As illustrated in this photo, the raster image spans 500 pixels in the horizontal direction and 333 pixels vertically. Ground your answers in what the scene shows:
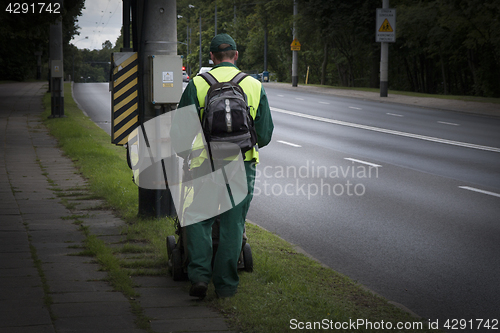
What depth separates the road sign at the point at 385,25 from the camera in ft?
106

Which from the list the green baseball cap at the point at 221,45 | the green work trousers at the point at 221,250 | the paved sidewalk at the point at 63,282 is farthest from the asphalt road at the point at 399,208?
the green baseball cap at the point at 221,45

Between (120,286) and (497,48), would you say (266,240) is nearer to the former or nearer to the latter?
(120,286)

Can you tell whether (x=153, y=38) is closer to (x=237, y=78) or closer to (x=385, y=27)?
(x=237, y=78)

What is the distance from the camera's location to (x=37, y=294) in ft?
15.1

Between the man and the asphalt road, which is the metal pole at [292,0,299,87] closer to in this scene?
the asphalt road

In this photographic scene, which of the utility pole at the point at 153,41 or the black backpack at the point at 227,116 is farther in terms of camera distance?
the utility pole at the point at 153,41

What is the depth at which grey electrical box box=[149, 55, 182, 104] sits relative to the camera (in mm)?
6512

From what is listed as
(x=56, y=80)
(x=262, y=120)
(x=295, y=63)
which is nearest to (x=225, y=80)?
(x=262, y=120)

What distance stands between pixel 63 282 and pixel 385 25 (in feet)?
97.7

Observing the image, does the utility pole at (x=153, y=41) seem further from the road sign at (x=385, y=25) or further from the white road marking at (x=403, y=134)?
the road sign at (x=385, y=25)

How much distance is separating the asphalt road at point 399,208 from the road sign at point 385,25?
1501 cm

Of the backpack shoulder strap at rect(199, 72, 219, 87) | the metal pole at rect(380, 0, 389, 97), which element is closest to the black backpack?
the backpack shoulder strap at rect(199, 72, 219, 87)

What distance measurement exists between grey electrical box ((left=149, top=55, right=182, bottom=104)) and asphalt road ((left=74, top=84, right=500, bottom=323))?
2.11 m

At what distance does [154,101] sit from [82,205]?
7.24 feet
